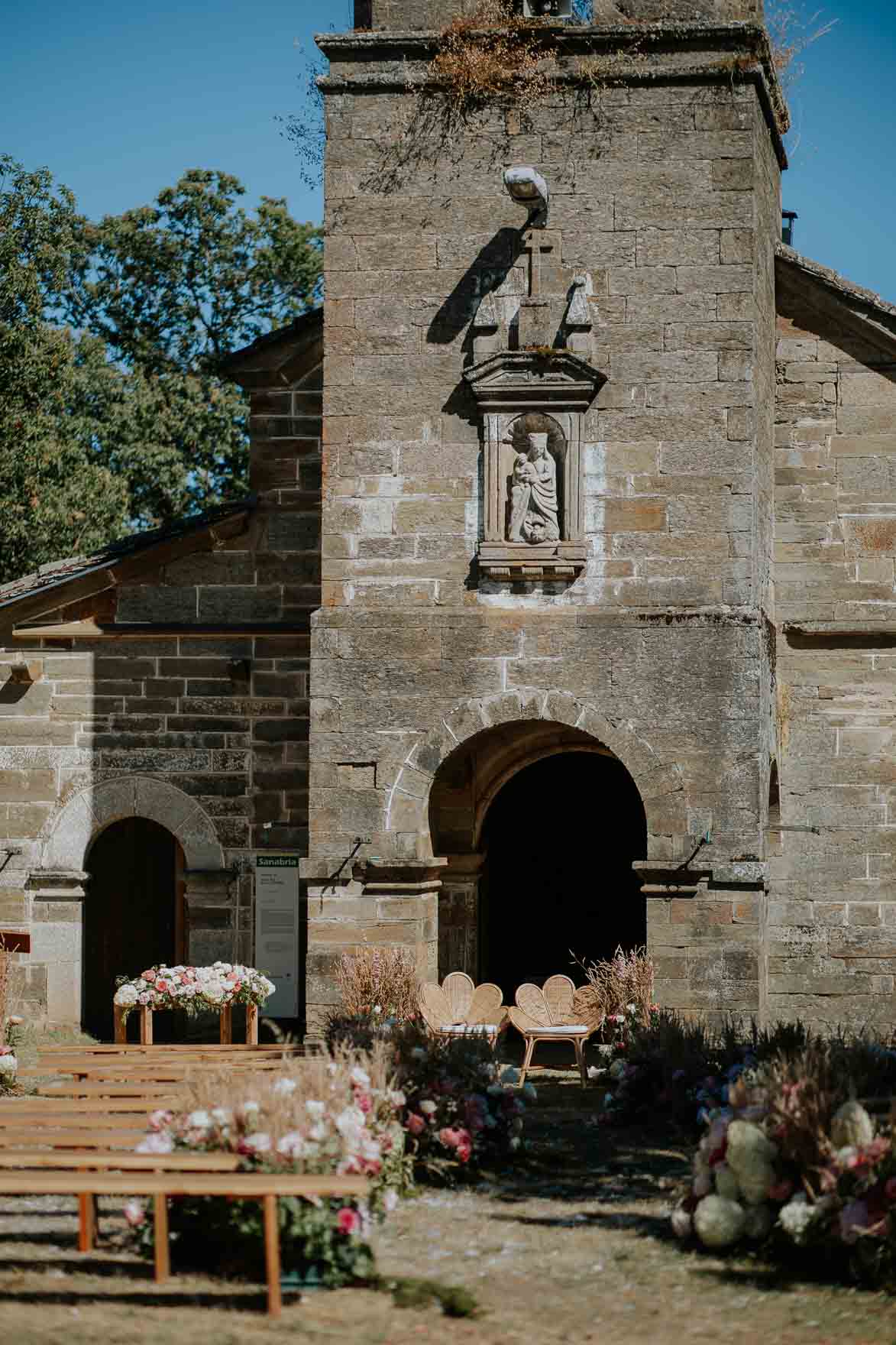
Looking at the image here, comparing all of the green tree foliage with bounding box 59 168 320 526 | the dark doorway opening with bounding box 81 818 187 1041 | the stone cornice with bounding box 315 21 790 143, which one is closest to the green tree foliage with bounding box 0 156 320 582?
the green tree foliage with bounding box 59 168 320 526

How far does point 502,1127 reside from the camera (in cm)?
949

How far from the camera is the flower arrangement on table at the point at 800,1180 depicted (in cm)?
702

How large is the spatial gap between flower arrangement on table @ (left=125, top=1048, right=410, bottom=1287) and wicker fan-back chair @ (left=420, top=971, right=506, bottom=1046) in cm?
405

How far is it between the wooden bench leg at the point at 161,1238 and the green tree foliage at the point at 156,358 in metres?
15.9

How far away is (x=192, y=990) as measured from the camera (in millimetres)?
12828

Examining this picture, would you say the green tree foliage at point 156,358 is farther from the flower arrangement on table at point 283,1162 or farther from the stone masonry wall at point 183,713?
the flower arrangement on table at point 283,1162

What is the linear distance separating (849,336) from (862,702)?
2634 mm

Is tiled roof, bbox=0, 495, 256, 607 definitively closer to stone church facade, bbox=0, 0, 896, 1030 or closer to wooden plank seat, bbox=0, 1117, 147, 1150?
stone church facade, bbox=0, 0, 896, 1030

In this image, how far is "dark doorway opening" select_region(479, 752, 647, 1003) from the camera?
1666 centimetres

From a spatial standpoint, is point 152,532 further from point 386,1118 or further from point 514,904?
point 386,1118

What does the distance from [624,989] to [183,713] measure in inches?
171

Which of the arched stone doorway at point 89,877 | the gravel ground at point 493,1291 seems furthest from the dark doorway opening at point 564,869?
the gravel ground at point 493,1291

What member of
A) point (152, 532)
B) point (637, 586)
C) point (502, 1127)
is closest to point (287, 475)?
point (152, 532)

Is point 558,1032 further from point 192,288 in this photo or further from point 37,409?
point 192,288
